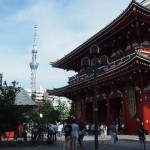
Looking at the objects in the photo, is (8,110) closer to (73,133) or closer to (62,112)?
(73,133)

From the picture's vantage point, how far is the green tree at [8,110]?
2229 cm

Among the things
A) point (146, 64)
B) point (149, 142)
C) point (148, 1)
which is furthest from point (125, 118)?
point (148, 1)

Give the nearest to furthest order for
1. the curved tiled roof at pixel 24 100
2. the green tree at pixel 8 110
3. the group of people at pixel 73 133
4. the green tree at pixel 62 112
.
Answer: the group of people at pixel 73 133 → the green tree at pixel 8 110 → the curved tiled roof at pixel 24 100 → the green tree at pixel 62 112

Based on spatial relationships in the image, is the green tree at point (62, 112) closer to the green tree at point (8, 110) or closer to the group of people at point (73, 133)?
the group of people at point (73, 133)

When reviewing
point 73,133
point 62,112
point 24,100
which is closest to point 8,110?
point 73,133

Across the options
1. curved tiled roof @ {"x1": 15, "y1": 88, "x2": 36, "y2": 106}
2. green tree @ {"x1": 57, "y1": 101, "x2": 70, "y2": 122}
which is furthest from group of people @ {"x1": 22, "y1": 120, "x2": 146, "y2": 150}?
green tree @ {"x1": 57, "y1": 101, "x2": 70, "y2": 122}

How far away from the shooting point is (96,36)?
1448 inches

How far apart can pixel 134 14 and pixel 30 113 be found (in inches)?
518

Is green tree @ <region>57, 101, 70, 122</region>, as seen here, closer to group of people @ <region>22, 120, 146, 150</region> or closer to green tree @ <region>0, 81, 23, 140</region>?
group of people @ <region>22, 120, 146, 150</region>

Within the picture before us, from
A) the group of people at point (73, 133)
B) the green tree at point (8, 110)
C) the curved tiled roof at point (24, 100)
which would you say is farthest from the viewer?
the curved tiled roof at point (24, 100)

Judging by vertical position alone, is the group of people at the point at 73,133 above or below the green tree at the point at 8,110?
below

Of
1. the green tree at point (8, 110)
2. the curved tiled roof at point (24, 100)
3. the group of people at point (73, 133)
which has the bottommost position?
the group of people at point (73, 133)

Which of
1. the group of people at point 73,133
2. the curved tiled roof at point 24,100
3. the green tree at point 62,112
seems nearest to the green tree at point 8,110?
the group of people at point 73,133

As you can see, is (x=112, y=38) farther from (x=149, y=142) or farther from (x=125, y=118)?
(x=149, y=142)
